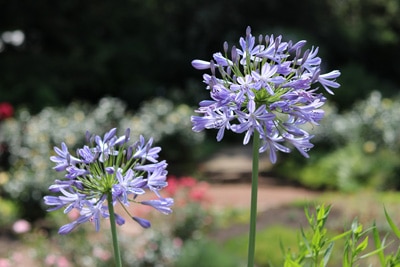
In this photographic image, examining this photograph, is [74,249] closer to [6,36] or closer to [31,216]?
[31,216]

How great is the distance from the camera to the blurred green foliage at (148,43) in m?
18.8

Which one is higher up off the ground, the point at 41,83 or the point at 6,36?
the point at 6,36

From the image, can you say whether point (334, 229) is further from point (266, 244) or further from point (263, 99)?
point (263, 99)

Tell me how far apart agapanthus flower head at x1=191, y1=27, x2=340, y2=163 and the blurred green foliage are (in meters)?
16.7

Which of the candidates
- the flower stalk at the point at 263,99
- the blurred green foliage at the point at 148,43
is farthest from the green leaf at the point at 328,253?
the blurred green foliage at the point at 148,43

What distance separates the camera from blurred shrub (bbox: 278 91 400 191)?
36.3ft

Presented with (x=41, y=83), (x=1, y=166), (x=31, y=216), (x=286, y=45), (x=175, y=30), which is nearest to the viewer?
(x=286, y=45)

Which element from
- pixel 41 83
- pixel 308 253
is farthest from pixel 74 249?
pixel 41 83

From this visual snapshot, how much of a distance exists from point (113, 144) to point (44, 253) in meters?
5.57

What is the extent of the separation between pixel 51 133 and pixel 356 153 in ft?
17.5

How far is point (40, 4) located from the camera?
763 inches

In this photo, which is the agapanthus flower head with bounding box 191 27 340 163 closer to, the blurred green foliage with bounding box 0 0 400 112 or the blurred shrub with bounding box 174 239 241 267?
the blurred shrub with bounding box 174 239 241 267

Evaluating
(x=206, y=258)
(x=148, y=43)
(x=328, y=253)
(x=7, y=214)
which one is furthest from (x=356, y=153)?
(x=148, y=43)

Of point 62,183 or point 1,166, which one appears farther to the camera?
point 1,166
